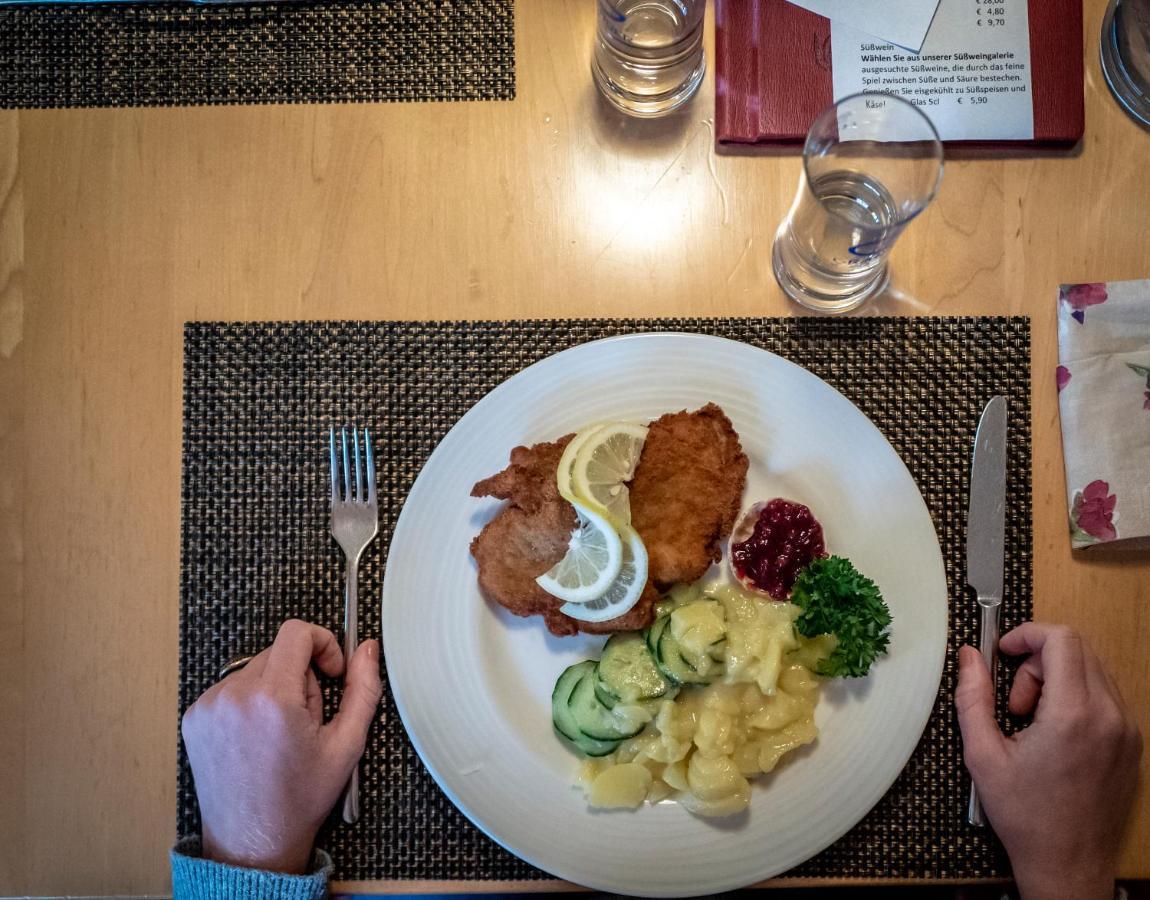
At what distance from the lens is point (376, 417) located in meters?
2.01

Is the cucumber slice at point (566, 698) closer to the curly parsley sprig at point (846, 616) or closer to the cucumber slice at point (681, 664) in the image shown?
the cucumber slice at point (681, 664)

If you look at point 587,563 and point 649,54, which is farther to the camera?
point 649,54

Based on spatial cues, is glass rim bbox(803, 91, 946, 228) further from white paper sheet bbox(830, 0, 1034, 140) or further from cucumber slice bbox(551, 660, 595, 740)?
cucumber slice bbox(551, 660, 595, 740)

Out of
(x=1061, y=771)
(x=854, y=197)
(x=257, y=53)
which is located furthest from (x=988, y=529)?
(x=257, y=53)

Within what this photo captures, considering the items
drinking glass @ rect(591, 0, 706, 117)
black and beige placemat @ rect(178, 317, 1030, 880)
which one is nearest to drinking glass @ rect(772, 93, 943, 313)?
black and beige placemat @ rect(178, 317, 1030, 880)

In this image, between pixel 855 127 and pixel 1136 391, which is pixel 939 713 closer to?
pixel 1136 391

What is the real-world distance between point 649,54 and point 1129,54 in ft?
3.56

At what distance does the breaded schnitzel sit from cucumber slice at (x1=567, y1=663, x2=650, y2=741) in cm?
13

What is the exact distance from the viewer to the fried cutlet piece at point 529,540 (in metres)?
1.86

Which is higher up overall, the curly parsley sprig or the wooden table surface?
the wooden table surface

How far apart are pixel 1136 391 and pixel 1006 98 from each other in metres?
0.72

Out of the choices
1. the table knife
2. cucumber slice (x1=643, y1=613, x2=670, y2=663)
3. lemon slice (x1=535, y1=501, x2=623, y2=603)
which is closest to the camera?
lemon slice (x1=535, y1=501, x2=623, y2=603)

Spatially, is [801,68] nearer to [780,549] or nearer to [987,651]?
[780,549]

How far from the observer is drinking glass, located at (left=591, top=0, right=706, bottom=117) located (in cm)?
191
